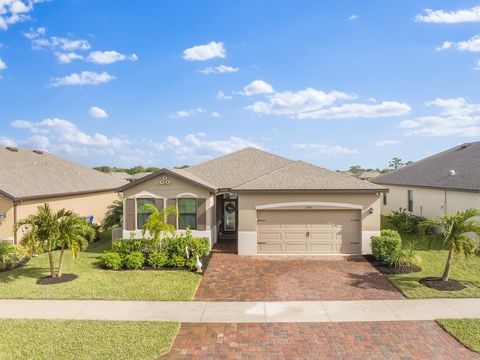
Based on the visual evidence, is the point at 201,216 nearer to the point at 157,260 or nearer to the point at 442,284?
the point at 157,260

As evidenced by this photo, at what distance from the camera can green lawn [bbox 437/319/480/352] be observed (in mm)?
7574

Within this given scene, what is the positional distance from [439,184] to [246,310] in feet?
53.1

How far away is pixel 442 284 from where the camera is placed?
36.8 feet

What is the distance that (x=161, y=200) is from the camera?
16.7 m

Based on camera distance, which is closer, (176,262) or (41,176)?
(176,262)

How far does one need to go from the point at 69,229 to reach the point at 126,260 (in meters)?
2.56

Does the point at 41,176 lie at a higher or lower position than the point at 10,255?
higher

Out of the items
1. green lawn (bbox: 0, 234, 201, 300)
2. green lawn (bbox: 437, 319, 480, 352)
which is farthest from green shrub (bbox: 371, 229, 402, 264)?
green lawn (bbox: 0, 234, 201, 300)

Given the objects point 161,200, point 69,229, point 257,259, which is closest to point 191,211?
point 161,200

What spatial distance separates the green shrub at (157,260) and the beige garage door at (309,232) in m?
4.67

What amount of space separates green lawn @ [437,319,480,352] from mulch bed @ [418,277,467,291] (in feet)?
7.60

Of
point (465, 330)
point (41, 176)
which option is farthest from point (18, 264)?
point (465, 330)

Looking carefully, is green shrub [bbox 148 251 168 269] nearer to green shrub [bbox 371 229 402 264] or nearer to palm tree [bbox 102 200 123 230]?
palm tree [bbox 102 200 123 230]

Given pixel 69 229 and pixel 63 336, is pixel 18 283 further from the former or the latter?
pixel 63 336
